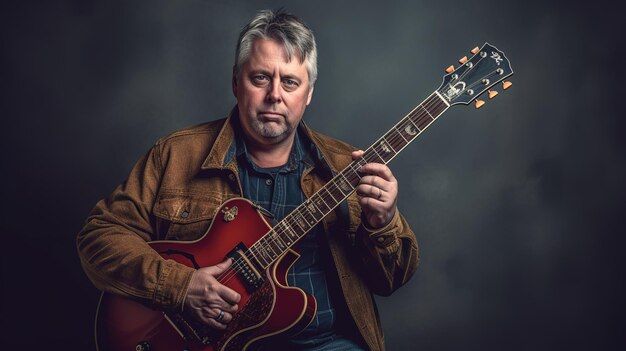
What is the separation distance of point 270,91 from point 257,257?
0.66m

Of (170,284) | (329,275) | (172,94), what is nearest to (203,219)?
(170,284)

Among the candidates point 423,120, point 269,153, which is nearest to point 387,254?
point 423,120

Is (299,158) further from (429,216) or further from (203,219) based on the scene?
(429,216)

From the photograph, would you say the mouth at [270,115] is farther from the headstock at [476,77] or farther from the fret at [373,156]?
the headstock at [476,77]

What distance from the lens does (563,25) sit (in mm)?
3619

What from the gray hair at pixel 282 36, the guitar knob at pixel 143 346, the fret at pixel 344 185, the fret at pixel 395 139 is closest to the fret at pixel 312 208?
the fret at pixel 344 185

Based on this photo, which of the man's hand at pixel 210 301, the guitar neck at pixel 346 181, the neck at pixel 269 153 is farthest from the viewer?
the neck at pixel 269 153

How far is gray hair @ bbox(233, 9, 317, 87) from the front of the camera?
2.67m

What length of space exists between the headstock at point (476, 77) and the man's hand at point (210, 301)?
1054 mm

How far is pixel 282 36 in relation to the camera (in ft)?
8.73

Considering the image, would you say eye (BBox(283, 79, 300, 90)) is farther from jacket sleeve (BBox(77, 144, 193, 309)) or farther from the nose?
jacket sleeve (BBox(77, 144, 193, 309))

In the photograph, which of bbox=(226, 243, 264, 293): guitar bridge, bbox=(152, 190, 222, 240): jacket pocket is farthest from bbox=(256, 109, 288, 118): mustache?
bbox=(226, 243, 264, 293): guitar bridge

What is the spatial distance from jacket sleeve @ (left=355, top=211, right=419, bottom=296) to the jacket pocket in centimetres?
59

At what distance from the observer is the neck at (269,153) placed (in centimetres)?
278
